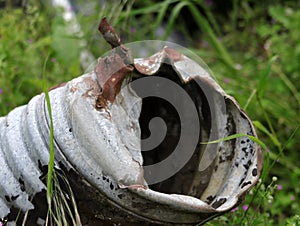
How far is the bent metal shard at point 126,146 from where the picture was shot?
1.24 meters

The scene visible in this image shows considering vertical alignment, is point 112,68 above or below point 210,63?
above

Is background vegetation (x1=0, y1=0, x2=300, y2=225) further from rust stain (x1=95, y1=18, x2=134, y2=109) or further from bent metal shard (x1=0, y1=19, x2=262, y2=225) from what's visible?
rust stain (x1=95, y1=18, x2=134, y2=109)

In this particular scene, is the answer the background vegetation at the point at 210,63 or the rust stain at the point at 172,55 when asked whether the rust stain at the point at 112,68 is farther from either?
the background vegetation at the point at 210,63

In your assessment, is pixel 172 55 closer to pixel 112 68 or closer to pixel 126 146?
pixel 112 68

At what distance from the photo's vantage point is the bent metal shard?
1.24 metres

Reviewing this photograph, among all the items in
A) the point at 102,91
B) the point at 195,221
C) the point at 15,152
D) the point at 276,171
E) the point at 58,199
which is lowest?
the point at 276,171

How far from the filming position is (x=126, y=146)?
129cm

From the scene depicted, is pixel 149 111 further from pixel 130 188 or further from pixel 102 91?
pixel 130 188

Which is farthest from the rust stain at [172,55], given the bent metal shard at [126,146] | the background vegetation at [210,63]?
the background vegetation at [210,63]

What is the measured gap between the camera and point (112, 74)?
1349 mm

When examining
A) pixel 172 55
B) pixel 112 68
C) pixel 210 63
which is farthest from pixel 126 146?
pixel 210 63

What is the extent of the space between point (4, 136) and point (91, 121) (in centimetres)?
27

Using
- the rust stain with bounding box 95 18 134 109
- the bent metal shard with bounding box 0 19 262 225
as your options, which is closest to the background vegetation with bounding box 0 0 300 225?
the bent metal shard with bounding box 0 19 262 225

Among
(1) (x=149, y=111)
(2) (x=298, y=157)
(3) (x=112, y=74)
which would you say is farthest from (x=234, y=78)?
A: (3) (x=112, y=74)
